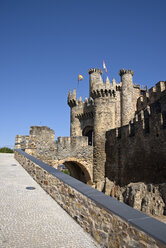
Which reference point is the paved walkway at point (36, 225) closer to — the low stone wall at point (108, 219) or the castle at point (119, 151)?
the low stone wall at point (108, 219)

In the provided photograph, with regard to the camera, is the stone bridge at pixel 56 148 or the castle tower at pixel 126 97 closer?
the stone bridge at pixel 56 148

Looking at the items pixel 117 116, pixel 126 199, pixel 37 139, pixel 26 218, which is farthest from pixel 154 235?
pixel 117 116

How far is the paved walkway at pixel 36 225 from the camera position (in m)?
2.63

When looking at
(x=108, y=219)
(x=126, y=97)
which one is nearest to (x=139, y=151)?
(x=126, y=97)

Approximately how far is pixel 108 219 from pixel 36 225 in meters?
1.26

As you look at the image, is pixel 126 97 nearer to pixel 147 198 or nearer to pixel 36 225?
pixel 147 198

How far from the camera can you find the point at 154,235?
1.85 meters

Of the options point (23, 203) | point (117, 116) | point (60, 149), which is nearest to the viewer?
point (23, 203)

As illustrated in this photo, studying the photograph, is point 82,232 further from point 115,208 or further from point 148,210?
point 148,210

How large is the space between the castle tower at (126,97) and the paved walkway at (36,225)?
793 inches

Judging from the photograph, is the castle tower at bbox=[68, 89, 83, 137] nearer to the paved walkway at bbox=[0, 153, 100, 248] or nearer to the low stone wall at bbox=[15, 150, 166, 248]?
the paved walkway at bbox=[0, 153, 100, 248]

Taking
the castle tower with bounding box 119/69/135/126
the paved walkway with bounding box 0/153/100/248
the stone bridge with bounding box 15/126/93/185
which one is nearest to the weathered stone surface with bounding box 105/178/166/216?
the stone bridge with bounding box 15/126/93/185

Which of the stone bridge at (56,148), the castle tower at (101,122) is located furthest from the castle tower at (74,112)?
the stone bridge at (56,148)

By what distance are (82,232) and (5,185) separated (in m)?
3.26
